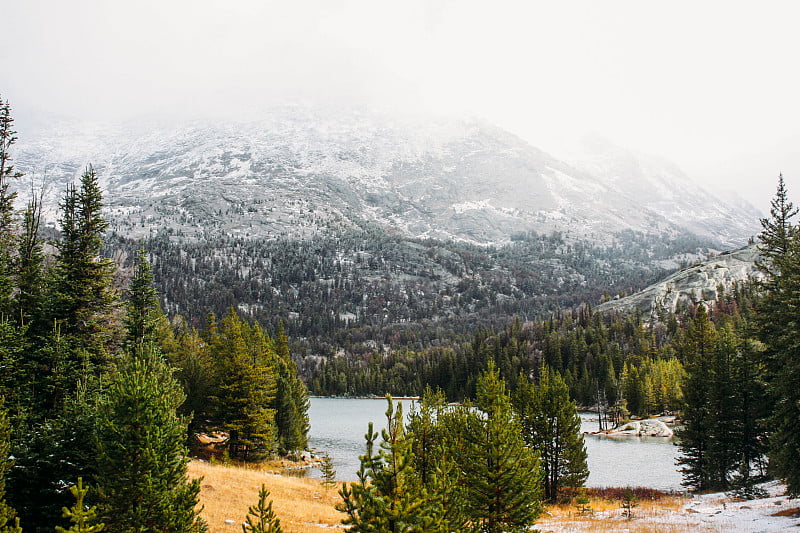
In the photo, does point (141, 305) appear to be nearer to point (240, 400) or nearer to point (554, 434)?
point (240, 400)

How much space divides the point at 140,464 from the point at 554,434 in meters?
35.7

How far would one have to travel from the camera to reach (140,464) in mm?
16578

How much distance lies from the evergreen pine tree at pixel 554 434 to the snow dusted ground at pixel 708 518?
20.1 feet

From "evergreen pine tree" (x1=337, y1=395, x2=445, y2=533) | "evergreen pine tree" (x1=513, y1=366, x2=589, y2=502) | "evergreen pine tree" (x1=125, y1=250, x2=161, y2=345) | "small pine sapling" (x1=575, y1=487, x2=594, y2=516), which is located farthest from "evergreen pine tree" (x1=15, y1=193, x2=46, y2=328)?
"small pine sapling" (x1=575, y1=487, x2=594, y2=516)

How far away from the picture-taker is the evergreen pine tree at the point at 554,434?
140 ft

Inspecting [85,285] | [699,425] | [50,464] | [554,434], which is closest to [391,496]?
[50,464]

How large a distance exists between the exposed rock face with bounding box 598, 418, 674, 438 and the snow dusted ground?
5900cm

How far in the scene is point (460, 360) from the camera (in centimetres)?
18812

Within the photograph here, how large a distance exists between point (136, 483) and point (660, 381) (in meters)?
121

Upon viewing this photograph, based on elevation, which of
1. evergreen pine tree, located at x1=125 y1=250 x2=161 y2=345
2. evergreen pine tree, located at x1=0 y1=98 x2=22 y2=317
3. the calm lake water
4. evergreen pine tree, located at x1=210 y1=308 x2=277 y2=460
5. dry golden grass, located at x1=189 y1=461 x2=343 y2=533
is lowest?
the calm lake water

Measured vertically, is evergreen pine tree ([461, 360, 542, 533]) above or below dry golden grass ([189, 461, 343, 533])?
above

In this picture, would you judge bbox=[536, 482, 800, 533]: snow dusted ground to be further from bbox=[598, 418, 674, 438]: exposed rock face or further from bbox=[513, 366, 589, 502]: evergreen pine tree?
bbox=[598, 418, 674, 438]: exposed rock face

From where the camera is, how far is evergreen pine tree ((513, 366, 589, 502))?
42.8m

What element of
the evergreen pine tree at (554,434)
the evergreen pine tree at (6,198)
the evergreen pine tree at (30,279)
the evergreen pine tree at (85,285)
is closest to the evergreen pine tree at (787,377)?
the evergreen pine tree at (554,434)
